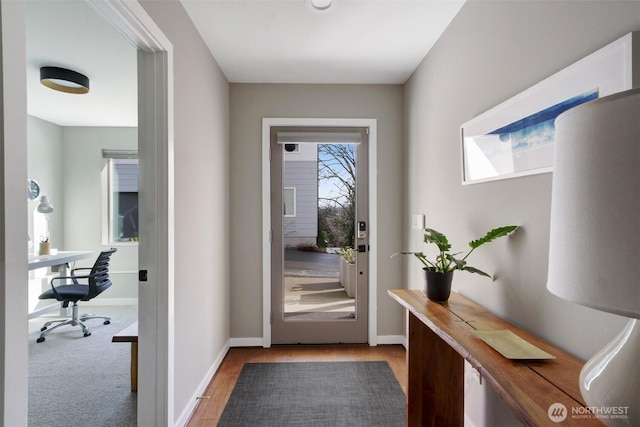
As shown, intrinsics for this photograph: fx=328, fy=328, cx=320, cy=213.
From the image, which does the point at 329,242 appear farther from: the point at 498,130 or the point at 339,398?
the point at 498,130

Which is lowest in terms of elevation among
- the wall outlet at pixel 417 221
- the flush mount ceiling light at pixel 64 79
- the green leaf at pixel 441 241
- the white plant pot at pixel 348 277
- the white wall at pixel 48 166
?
the white plant pot at pixel 348 277

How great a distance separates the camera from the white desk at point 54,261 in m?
2.93

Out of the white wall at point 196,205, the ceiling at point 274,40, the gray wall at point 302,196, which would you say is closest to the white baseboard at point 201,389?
the white wall at point 196,205

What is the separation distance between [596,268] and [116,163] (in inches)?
213

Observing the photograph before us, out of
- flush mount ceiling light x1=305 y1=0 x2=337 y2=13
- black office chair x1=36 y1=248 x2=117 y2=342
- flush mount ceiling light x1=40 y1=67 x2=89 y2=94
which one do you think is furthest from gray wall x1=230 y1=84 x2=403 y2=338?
black office chair x1=36 y1=248 x2=117 y2=342

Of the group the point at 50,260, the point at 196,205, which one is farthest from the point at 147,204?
the point at 50,260

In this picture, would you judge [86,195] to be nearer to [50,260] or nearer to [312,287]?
[50,260]

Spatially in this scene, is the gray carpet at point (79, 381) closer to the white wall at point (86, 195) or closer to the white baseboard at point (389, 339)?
the white wall at point (86, 195)

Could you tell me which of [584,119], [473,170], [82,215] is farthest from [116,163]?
[584,119]

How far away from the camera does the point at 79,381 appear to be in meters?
2.48

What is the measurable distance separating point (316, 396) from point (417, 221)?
1489mm

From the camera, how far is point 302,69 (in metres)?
2.74

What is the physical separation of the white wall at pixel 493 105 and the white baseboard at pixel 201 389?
1787mm

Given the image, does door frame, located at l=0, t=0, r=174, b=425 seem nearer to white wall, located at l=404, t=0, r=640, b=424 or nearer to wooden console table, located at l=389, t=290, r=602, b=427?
wooden console table, located at l=389, t=290, r=602, b=427
